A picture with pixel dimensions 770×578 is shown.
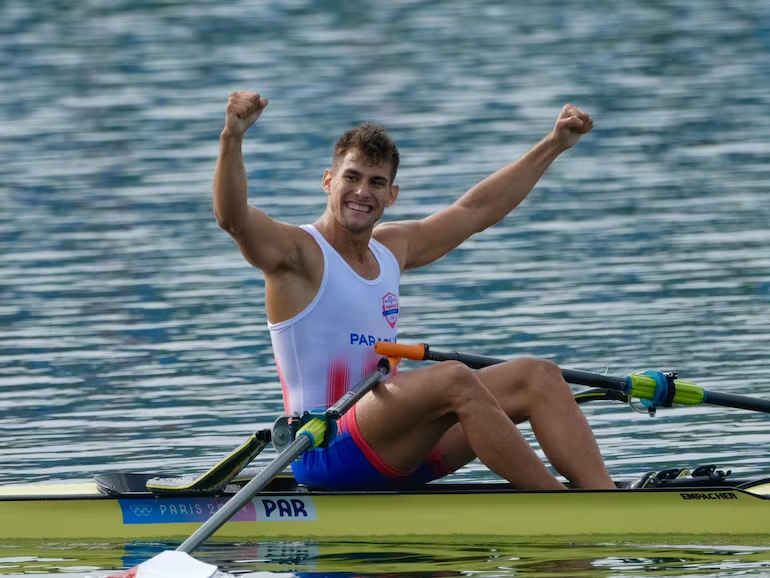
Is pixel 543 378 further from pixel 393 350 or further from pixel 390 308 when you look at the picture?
pixel 390 308

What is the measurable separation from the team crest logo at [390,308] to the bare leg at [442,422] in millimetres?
470

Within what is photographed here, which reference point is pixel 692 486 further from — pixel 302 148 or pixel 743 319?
pixel 302 148

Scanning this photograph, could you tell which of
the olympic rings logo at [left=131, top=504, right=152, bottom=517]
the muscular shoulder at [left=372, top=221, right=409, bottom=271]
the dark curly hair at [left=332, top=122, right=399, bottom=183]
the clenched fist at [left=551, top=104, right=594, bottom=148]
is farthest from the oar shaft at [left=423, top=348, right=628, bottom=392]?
the olympic rings logo at [left=131, top=504, right=152, bottom=517]

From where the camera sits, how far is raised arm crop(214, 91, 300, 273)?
8.06 meters

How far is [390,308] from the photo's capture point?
29.6 ft

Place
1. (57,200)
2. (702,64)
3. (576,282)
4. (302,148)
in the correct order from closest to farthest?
1. (576,282)
2. (57,200)
3. (302,148)
4. (702,64)

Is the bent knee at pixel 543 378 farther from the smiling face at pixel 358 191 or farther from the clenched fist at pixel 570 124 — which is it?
the clenched fist at pixel 570 124

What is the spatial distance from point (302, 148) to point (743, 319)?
8857mm

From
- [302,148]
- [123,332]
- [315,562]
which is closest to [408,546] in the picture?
[315,562]

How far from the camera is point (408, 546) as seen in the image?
28.3 ft

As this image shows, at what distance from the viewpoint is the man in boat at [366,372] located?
8.45 m

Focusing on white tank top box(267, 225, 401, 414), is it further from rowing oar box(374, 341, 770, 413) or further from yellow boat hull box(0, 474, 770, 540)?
yellow boat hull box(0, 474, 770, 540)

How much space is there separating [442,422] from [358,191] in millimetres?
1196

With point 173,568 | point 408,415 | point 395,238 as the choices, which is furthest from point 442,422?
point 173,568
